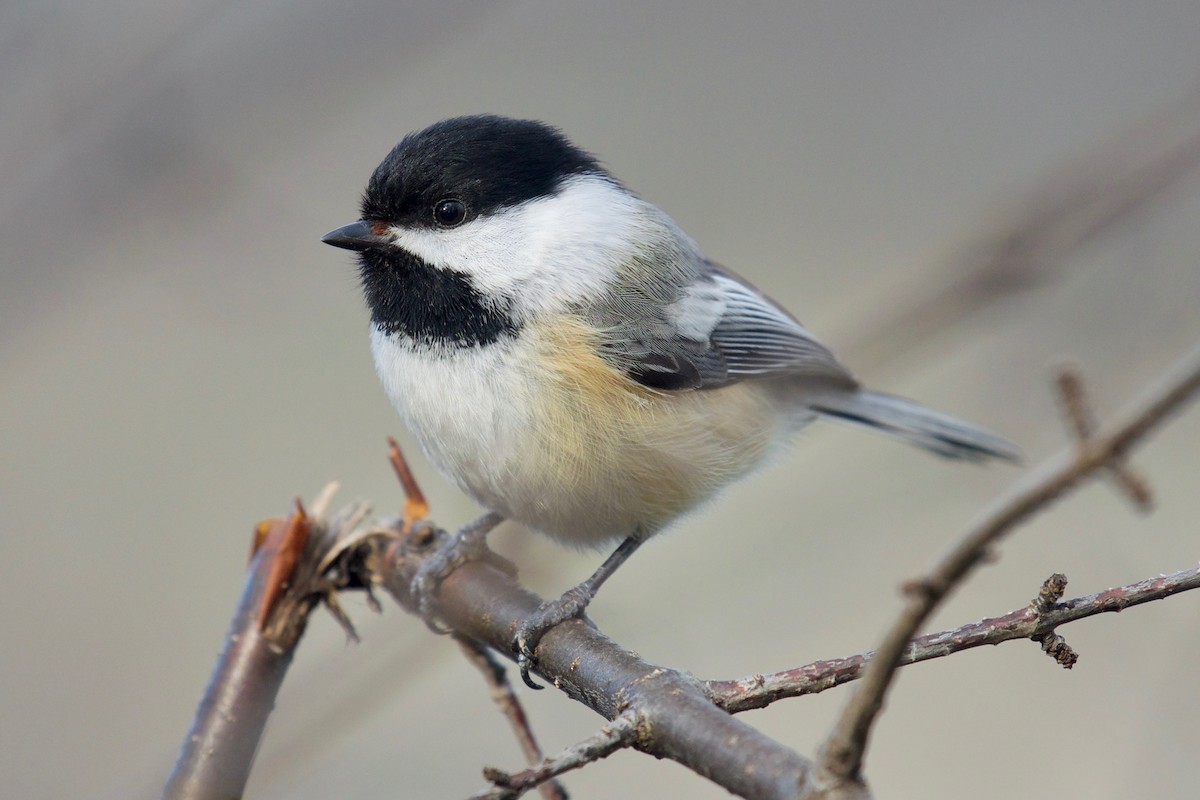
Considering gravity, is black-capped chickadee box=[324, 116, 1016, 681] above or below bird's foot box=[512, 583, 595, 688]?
above

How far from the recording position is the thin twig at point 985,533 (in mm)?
498

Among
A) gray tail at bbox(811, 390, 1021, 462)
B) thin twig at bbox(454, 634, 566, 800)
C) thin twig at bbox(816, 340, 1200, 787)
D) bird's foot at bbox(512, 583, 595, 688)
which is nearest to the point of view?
thin twig at bbox(816, 340, 1200, 787)

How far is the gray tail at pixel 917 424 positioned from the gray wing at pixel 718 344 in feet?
0.16

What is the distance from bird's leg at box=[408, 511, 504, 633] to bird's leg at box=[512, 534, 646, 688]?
143mm

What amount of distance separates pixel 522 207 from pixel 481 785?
4.34ft

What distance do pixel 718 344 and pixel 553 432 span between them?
0.47 meters

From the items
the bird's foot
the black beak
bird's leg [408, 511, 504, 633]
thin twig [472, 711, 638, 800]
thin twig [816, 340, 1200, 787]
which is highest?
the black beak

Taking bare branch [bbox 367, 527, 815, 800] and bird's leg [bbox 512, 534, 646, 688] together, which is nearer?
bare branch [bbox 367, 527, 815, 800]

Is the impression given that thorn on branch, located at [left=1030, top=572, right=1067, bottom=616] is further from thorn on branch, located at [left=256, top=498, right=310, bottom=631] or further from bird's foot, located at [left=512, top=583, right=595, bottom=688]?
thorn on branch, located at [left=256, top=498, right=310, bottom=631]

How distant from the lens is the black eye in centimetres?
171

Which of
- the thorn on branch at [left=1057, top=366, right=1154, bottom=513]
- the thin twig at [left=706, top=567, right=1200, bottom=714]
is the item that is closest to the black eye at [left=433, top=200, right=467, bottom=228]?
the thin twig at [left=706, top=567, right=1200, bottom=714]

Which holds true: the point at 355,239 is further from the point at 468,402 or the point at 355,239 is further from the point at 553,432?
the point at 553,432

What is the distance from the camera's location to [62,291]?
5.34 ft

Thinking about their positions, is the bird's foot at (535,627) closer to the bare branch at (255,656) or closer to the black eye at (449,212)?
the bare branch at (255,656)
